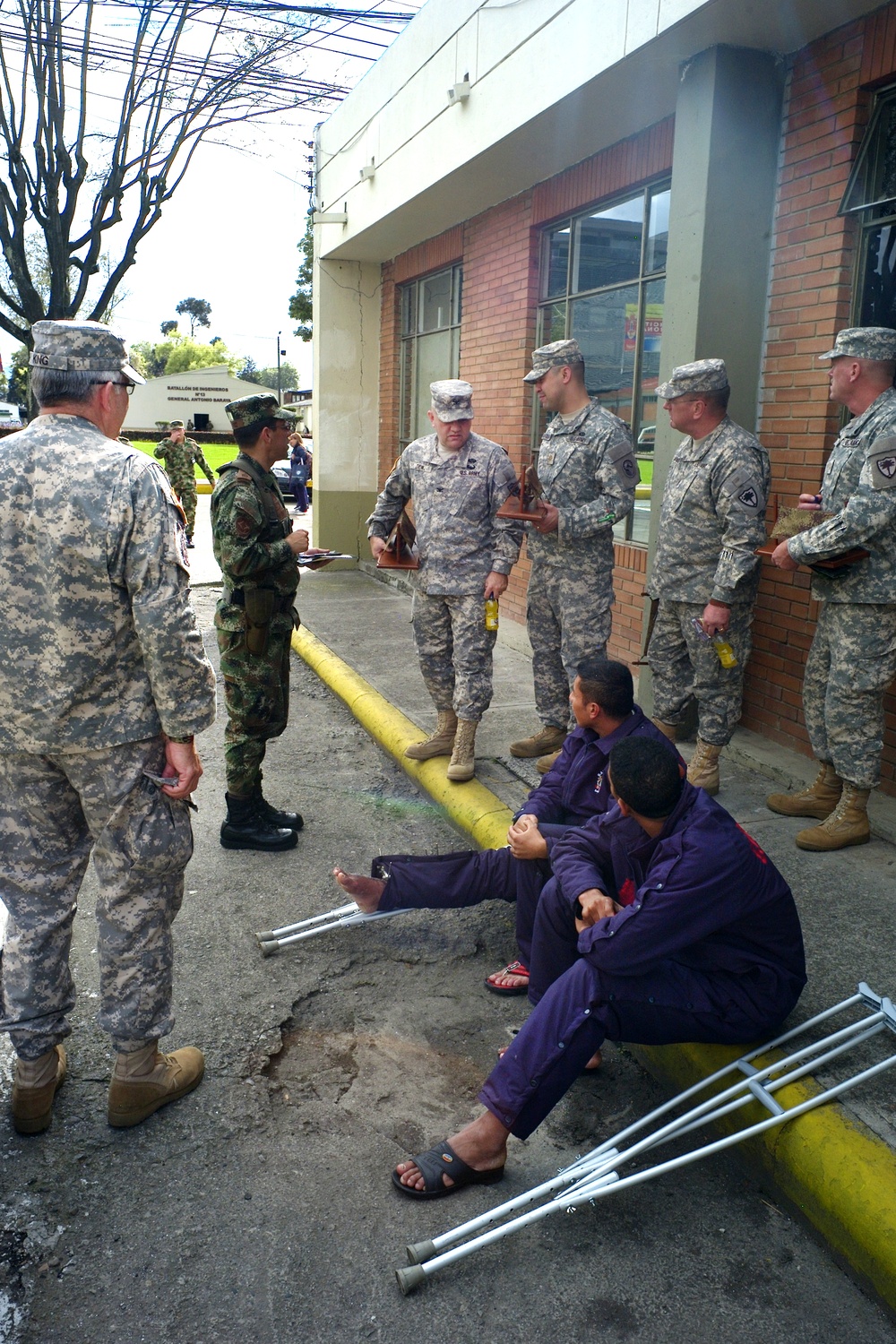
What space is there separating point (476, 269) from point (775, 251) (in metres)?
4.58

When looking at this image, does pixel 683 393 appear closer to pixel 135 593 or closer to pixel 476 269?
pixel 135 593

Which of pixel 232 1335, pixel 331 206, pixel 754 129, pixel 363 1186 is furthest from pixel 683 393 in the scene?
pixel 331 206

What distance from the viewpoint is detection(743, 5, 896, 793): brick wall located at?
4562 millimetres

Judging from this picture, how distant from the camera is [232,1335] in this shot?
6.73 ft

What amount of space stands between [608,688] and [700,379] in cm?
183

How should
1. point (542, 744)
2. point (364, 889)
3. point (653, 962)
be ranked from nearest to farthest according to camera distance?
1. point (653, 962)
2. point (364, 889)
3. point (542, 744)

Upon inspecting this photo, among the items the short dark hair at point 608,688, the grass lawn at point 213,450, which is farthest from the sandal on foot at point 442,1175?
the grass lawn at point 213,450

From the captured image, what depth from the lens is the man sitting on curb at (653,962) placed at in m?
2.45

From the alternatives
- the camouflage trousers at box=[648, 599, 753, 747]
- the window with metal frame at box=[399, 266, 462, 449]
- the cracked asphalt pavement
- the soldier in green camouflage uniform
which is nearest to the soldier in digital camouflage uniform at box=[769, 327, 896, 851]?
the soldier in green camouflage uniform

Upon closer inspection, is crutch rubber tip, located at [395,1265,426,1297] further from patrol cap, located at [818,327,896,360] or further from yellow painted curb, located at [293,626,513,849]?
patrol cap, located at [818,327,896,360]

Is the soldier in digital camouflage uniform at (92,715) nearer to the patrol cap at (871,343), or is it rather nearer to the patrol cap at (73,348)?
the patrol cap at (73,348)

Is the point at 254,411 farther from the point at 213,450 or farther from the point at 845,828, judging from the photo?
the point at 213,450

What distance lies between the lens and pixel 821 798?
4434 millimetres

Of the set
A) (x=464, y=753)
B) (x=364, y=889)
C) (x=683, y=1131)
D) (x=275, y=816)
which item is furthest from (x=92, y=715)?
(x=464, y=753)
